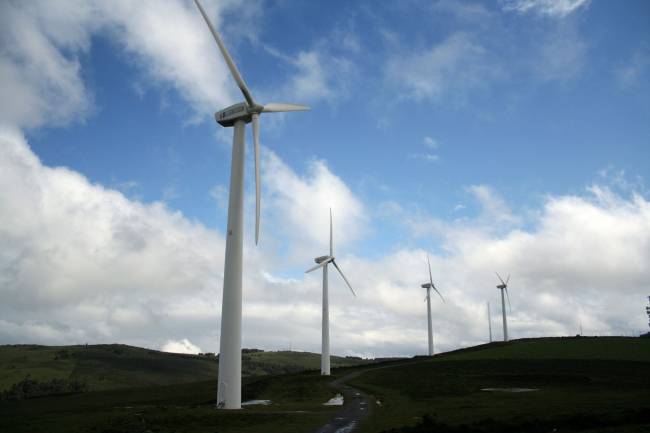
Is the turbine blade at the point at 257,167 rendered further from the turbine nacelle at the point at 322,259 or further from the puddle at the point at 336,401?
the turbine nacelle at the point at 322,259

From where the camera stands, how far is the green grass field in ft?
113

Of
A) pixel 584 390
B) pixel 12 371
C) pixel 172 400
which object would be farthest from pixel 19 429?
pixel 12 371

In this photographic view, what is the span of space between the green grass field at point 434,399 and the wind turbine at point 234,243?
3.31m

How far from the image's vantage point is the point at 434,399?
57.3 metres

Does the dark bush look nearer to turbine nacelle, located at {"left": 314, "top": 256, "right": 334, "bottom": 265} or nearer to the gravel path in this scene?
turbine nacelle, located at {"left": 314, "top": 256, "right": 334, "bottom": 265}

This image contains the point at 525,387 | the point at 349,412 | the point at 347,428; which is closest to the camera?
the point at 347,428

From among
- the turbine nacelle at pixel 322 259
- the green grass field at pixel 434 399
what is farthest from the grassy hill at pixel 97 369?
the turbine nacelle at pixel 322 259

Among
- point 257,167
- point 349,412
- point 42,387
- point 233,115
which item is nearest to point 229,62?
point 233,115

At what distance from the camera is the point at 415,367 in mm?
99688

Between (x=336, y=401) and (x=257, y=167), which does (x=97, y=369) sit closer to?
(x=336, y=401)

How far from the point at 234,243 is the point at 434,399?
1109 inches

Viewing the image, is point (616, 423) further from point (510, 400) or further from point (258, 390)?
point (258, 390)

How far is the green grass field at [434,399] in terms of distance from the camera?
34.4m

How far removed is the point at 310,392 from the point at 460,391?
1864 cm
